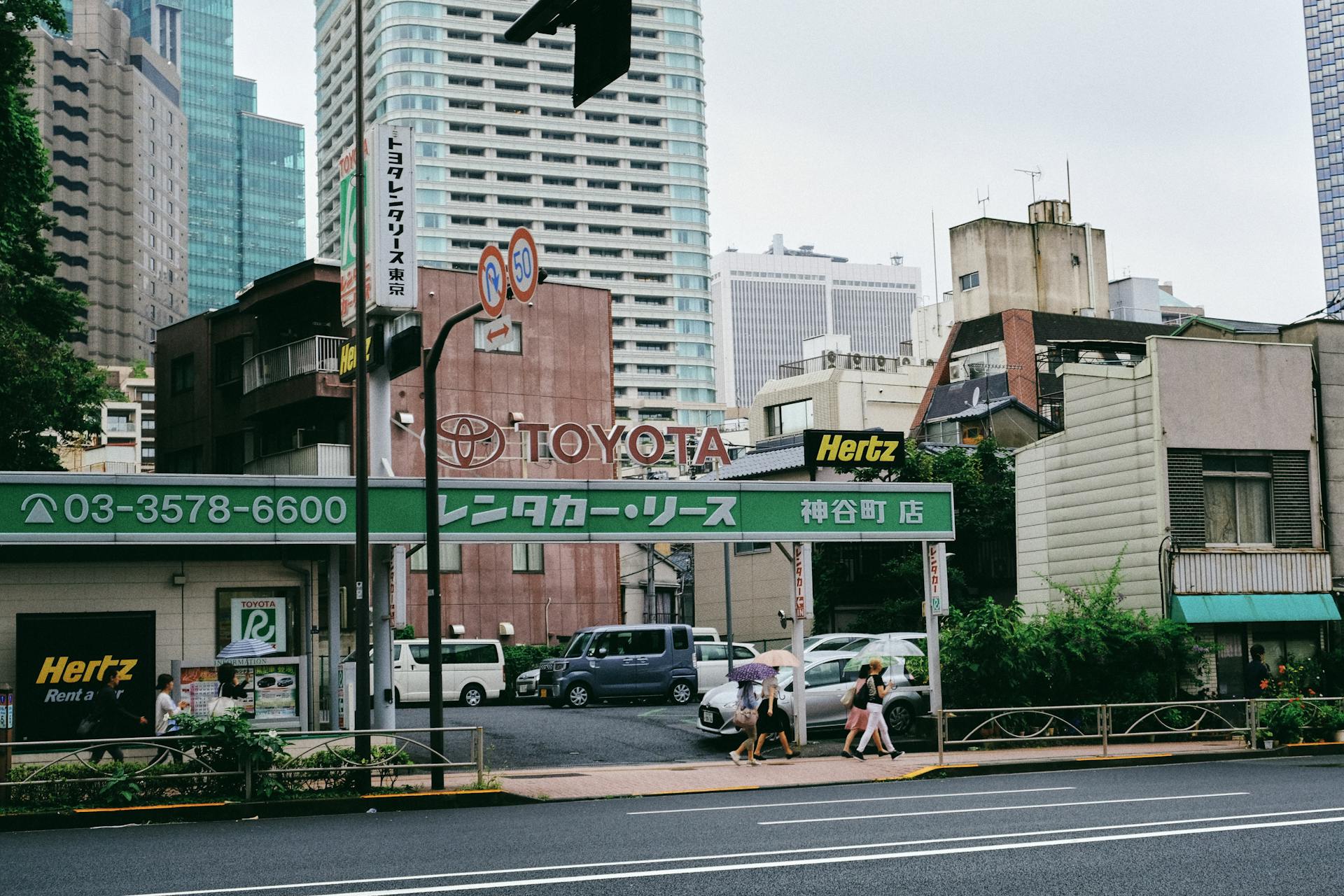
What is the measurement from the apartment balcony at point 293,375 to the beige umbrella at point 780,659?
21.1 m

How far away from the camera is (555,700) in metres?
33.6

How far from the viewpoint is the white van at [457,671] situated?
34.3 m

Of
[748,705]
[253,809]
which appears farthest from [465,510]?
[253,809]

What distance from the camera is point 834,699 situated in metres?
25.8

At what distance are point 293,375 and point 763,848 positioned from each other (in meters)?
32.8

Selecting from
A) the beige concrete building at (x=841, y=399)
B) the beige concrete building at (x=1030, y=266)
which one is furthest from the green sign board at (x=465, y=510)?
the beige concrete building at (x=1030, y=266)

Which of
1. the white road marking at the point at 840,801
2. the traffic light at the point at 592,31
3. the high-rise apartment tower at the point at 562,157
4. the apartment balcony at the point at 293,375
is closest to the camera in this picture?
the traffic light at the point at 592,31

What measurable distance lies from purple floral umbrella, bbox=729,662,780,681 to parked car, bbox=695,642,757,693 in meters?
12.5

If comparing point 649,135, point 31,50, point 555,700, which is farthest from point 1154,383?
point 649,135

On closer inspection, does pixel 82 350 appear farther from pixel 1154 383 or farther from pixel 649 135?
pixel 1154 383

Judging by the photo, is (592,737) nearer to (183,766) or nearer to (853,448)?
(853,448)

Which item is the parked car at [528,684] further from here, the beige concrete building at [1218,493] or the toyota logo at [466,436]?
the beige concrete building at [1218,493]

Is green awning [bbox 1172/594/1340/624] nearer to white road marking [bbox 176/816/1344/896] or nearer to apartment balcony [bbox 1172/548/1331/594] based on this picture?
apartment balcony [bbox 1172/548/1331/594]

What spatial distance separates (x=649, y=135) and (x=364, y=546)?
120 m
